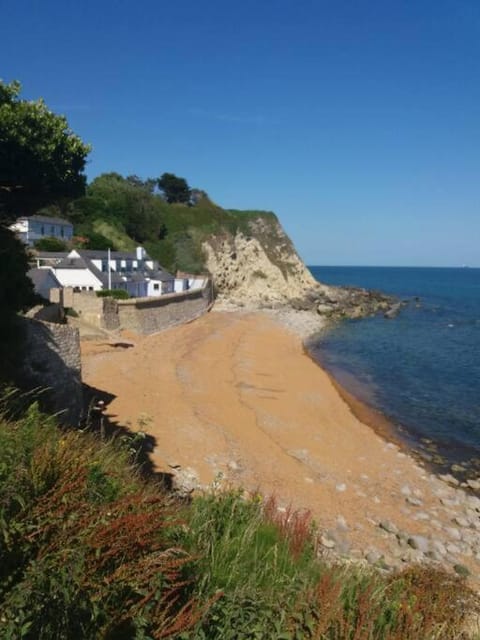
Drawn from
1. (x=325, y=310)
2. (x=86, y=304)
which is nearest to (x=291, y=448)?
(x=86, y=304)

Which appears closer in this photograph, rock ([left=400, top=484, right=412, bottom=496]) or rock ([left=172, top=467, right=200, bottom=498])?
rock ([left=172, top=467, right=200, bottom=498])

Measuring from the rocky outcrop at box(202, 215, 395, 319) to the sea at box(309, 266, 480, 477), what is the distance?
35.2 ft

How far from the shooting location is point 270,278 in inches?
2793

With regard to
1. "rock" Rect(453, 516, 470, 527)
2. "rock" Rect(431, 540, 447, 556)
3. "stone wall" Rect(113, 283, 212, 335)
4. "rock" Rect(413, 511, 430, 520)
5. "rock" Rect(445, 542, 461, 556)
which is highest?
"stone wall" Rect(113, 283, 212, 335)

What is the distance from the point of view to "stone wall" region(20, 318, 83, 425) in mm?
11719

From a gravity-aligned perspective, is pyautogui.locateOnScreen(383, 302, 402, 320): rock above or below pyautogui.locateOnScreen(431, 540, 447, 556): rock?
above

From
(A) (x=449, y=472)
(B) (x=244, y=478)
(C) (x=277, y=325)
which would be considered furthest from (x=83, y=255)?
(A) (x=449, y=472)

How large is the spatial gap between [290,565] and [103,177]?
7054 centimetres

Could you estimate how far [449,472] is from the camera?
1633cm

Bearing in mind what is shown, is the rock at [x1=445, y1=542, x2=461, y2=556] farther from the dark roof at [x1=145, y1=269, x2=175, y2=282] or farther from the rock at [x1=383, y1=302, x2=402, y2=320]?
the rock at [x1=383, y1=302, x2=402, y2=320]

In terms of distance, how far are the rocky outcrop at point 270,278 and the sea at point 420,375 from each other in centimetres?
1074

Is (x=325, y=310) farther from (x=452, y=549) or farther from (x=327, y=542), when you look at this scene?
(x=327, y=542)

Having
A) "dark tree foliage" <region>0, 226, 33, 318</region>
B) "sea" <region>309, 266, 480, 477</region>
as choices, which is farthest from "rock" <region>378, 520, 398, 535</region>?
"dark tree foliage" <region>0, 226, 33, 318</region>

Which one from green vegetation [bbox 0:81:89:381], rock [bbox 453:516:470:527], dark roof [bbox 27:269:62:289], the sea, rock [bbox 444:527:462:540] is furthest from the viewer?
dark roof [bbox 27:269:62:289]
